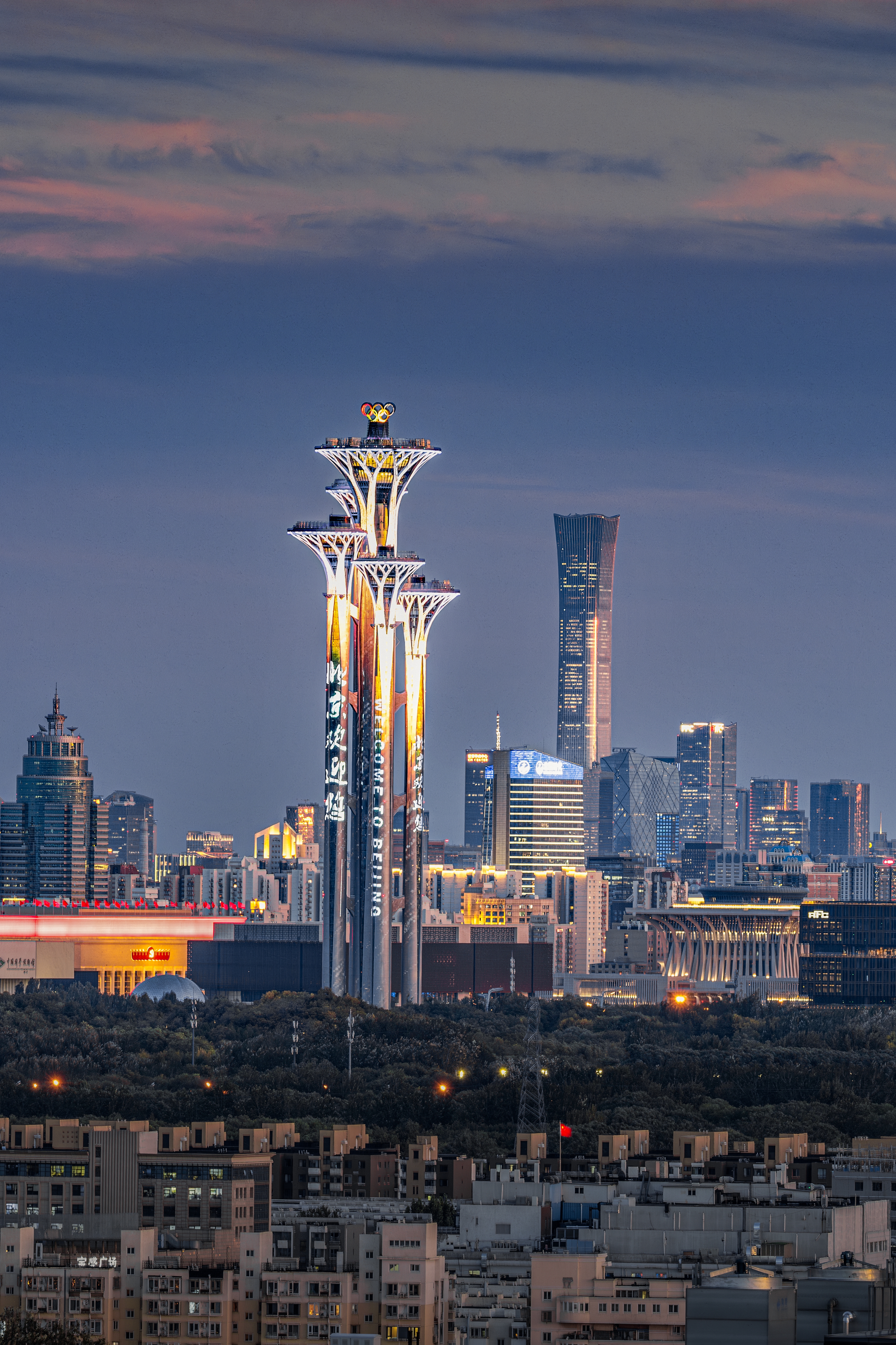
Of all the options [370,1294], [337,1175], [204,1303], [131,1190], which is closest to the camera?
[204,1303]

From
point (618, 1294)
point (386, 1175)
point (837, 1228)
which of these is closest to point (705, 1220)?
point (837, 1228)

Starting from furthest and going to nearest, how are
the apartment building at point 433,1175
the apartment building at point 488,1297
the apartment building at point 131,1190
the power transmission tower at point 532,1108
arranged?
the power transmission tower at point 532,1108
the apartment building at point 433,1175
the apartment building at point 131,1190
the apartment building at point 488,1297

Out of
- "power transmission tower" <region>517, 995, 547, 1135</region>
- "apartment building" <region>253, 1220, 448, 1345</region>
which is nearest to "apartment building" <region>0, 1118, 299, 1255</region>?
A: "apartment building" <region>253, 1220, 448, 1345</region>

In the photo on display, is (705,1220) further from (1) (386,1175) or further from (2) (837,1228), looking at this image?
(1) (386,1175)

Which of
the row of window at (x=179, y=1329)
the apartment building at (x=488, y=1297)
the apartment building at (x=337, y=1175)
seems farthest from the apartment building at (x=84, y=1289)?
the apartment building at (x=337, y=1175)

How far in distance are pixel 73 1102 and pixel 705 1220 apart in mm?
72661

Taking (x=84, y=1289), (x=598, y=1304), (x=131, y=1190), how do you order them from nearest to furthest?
(x=598, y=1304), (x=84, y=1289), (x=131, y=1190)

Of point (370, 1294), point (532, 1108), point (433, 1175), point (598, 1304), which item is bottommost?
point (370, 1294)

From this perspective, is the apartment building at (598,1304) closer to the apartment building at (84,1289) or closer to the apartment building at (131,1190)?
the apartment building at (84,1289)

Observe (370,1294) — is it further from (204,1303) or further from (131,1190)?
(131,1190)

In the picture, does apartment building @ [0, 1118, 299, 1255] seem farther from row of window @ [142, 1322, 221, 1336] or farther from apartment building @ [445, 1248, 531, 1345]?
row of window @ [142, 1322, 221, 1336]

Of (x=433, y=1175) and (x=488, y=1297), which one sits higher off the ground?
(x=433, y=1175)

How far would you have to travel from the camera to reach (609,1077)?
648 feet

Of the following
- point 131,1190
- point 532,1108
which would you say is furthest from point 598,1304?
point 532,1108
